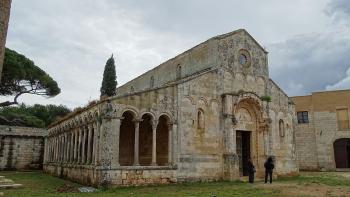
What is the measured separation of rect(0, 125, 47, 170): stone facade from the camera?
Answer: 29766 millimetres

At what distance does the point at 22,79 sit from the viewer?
32219mm

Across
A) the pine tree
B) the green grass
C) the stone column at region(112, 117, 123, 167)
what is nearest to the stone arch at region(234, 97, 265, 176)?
the green grass

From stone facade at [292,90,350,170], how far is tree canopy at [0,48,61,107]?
2836cm

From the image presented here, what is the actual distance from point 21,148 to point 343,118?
33.5 metres

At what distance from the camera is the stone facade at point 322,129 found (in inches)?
1314

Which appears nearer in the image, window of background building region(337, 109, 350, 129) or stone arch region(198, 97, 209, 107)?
stone arch region(198, 97, 209, 107)

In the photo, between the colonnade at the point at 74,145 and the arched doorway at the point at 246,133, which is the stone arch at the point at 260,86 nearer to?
the arched doorway at the point at 246,133

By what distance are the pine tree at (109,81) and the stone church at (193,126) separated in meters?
10.7

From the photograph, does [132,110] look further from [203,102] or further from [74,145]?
[74,145]

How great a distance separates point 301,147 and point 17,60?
104 ft

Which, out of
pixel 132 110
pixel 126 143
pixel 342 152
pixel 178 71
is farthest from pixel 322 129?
pixel 132 110

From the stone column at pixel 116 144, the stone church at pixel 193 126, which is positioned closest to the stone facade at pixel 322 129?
the stone church at pixel 193 126

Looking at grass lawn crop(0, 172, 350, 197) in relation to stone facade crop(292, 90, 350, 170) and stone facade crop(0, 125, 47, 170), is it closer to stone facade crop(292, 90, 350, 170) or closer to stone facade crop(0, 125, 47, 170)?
stone facade crop(0, 125, 47, 170)

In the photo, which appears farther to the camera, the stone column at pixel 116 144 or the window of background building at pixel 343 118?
the window of background building at pixel 343 118
